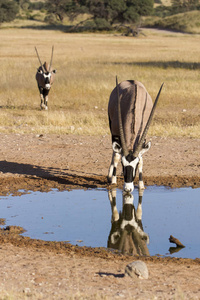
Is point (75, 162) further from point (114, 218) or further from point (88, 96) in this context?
point (88, 96)

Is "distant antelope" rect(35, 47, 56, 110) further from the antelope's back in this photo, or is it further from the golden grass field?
the antelope's back

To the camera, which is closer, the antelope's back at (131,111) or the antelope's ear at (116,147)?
the antelope's ear at (116,147)

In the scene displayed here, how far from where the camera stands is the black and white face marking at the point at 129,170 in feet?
23.8

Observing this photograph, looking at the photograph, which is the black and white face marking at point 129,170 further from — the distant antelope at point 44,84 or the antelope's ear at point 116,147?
the distant antelope at point 44,84

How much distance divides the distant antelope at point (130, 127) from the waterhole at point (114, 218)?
47cm

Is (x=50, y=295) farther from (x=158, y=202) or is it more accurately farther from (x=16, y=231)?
(x=158, y=202)

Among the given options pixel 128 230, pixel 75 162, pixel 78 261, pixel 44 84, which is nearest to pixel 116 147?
pixel 128 230

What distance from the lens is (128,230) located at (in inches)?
268

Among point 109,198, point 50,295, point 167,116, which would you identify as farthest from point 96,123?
point 50,295

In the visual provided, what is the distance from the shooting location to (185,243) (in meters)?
6.18

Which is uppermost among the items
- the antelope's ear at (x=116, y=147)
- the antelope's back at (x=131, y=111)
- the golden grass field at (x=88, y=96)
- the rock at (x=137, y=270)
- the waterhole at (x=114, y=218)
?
the antelope's back at (x=131, y=111)

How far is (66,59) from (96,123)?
726 inches

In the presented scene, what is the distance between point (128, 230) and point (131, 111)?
2155 mm

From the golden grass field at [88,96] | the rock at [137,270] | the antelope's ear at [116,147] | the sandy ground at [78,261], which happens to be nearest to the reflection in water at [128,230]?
the sandy ground at [78,261]
